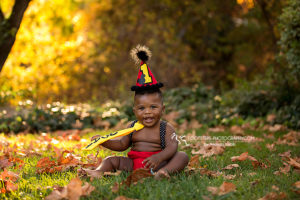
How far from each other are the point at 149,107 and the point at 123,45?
30.1ft

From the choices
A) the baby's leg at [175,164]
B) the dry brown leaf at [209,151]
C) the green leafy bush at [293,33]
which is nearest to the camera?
the baby's leg at [175,164]

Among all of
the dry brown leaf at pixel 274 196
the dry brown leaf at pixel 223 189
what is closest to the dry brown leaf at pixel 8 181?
the dry brown leaf at pixel 223 189

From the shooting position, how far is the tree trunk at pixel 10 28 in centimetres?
471

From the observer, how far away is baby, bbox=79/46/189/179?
3.24 m

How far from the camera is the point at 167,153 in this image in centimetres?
321

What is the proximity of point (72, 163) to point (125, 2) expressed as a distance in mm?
9262

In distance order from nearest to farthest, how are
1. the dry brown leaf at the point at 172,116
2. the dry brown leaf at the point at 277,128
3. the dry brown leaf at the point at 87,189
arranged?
the dry brown leaf at the point at 87,189 < the dry brown leaf at the point at 277,128 < the dry brown leaf at the point at 172,116

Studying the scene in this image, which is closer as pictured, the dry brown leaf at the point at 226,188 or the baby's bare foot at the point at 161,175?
the dry brown leaf at the point at 226,188

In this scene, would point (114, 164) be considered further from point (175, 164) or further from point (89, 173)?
point (175, 164)

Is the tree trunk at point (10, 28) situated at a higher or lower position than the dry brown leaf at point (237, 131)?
higher

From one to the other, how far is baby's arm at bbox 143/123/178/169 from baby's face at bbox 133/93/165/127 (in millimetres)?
182

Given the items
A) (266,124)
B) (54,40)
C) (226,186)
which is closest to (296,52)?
(266,124)

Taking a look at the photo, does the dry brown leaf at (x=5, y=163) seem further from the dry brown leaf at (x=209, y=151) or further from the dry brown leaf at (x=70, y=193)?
the dry brown leaf at (x=209, y=151)

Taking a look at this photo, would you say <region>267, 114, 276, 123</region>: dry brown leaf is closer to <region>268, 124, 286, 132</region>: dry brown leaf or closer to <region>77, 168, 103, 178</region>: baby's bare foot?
<region>268, 124, 286, 132</region>: dry brown leaf
